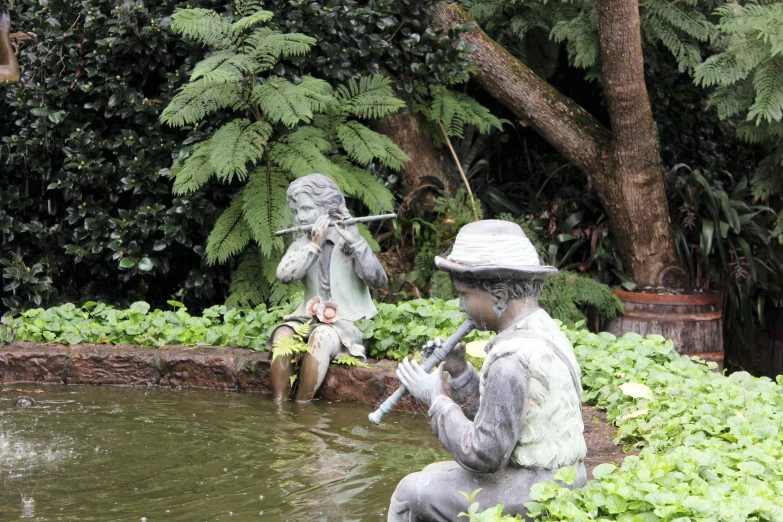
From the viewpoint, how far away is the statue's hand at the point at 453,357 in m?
3.37

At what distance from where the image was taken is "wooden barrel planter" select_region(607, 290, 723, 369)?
7.57m

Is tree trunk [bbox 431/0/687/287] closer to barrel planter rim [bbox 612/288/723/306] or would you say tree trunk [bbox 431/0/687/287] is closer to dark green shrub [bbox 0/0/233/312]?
barrel planter rim [bbox 612/288/723/306]

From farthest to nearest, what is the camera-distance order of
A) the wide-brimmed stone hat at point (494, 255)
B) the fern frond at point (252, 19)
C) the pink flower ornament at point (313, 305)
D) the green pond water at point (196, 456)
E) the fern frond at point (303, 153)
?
the fern frond at point (303, 153) < the fern frond at point (252, 19) < the pink flower ornament at point (313, 305) < the green pond water at point (196, 456) < the wide-brimmed stone hat at point (494, 255)

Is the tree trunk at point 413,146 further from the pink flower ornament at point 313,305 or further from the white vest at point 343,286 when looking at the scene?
the pink flower ornament at point 313,305

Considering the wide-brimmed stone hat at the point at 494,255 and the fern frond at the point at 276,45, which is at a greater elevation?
the fern frond at the point at 276,45

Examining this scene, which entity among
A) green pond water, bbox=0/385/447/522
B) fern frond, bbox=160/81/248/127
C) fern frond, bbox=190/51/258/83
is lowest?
green pond water, bbox=0/385/447/522

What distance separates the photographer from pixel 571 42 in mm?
8469

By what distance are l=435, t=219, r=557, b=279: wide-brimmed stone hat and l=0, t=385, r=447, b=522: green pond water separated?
123cm

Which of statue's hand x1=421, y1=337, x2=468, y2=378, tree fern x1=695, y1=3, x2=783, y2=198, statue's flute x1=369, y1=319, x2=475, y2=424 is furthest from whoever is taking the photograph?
tree fern x1=695, y1=3, x2=783, y2=198

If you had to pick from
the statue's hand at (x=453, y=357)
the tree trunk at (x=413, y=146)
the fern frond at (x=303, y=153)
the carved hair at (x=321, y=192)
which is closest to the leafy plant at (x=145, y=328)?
the carved hair at (x=321, y=192)

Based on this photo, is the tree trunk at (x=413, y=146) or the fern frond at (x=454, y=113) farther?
the tree trunk at (x=413, y=146)

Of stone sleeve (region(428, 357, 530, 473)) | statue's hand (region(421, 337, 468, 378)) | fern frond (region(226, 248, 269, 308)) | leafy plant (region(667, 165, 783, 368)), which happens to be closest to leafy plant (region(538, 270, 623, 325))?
leafy plant (region(667, 165, 783, 368))

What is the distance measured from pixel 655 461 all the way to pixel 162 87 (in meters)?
6.11

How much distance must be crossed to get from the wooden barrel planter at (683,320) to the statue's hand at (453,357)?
4553mm
